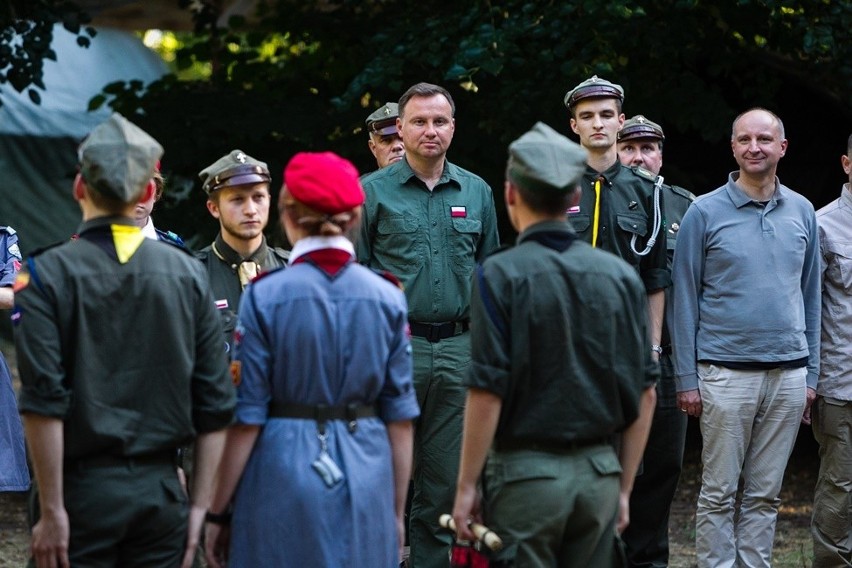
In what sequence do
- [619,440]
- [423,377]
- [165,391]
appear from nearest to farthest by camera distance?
[165,391] → [619,440] → [423,377]

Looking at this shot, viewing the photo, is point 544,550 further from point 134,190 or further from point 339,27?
point 339,27

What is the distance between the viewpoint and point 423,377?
A: 20.7ft

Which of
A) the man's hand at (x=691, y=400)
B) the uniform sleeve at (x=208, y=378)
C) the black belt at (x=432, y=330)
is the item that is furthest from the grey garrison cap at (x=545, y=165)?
the man's hand at (x=691, y=400)

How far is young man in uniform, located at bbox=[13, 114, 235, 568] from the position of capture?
3.84 meters

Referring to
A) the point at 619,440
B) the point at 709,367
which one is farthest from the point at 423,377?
the point at 619,440

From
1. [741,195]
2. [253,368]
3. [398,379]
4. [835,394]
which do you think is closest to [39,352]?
[253,368]

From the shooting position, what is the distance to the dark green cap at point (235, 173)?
566 cm

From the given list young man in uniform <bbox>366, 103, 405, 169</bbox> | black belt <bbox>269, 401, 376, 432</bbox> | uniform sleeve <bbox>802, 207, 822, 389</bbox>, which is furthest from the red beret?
young man in uniform <bbox>366, 103, 405, 169</bbox>

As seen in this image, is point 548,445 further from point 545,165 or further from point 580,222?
point 580,222

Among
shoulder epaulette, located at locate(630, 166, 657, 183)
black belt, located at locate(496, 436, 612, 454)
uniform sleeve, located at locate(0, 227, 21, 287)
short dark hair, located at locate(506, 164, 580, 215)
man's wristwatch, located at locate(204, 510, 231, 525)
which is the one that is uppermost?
shoulder epaulette, located at locate(630, 166, 657, 183)

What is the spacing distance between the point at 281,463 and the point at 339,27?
23.8 feet

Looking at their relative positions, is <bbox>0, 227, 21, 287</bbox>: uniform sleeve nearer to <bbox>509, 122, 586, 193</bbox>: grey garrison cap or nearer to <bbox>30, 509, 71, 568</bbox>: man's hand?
<bbox>30, 509, 71, 568</bbox>: man's hand

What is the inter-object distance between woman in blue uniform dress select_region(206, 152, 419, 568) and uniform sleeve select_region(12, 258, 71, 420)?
0.57 metres

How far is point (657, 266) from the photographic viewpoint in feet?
21.6
